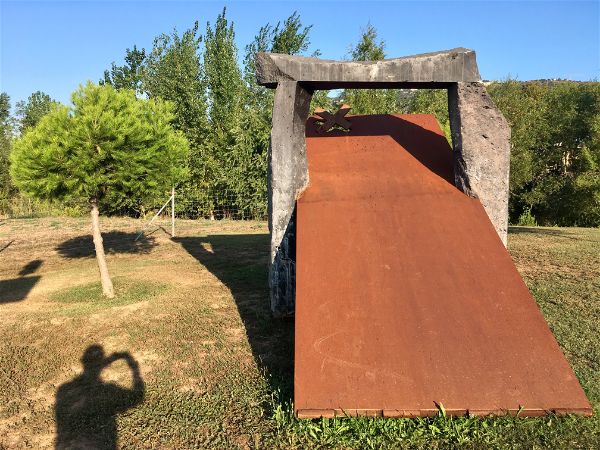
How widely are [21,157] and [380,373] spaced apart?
629 centimetres

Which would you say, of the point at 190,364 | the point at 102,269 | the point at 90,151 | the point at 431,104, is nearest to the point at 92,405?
the point at 190,364

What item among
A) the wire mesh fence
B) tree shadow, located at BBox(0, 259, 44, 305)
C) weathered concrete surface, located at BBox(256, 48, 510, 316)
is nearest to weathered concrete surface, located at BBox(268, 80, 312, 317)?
weathered concrete surface, located at BBox(256, 48, 510, 316)

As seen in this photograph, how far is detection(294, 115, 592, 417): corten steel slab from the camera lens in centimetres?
312

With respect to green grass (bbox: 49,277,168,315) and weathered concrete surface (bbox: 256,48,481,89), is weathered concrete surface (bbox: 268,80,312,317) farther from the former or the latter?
green grass (bbox: 49,277,168,315)

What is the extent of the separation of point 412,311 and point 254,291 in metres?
4.01

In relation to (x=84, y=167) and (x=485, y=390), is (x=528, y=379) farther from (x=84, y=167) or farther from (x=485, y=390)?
(x=84, y=167)

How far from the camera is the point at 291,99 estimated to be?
502 centimetres

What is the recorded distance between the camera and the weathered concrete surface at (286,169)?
199 inches

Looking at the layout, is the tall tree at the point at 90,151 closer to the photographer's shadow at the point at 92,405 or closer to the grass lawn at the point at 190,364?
the grass lawn at the point at 190,364

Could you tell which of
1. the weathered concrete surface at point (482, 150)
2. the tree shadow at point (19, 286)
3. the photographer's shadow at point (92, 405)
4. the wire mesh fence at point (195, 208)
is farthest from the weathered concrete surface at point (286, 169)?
the wire mesh fence at point (195, 208)

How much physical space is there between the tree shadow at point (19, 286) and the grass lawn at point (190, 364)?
6 cm

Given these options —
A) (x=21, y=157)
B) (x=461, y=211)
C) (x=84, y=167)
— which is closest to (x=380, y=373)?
(x=461, y=211)

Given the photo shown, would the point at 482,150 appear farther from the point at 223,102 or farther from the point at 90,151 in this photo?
the point at 223,102

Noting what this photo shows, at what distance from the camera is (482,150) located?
496cm
